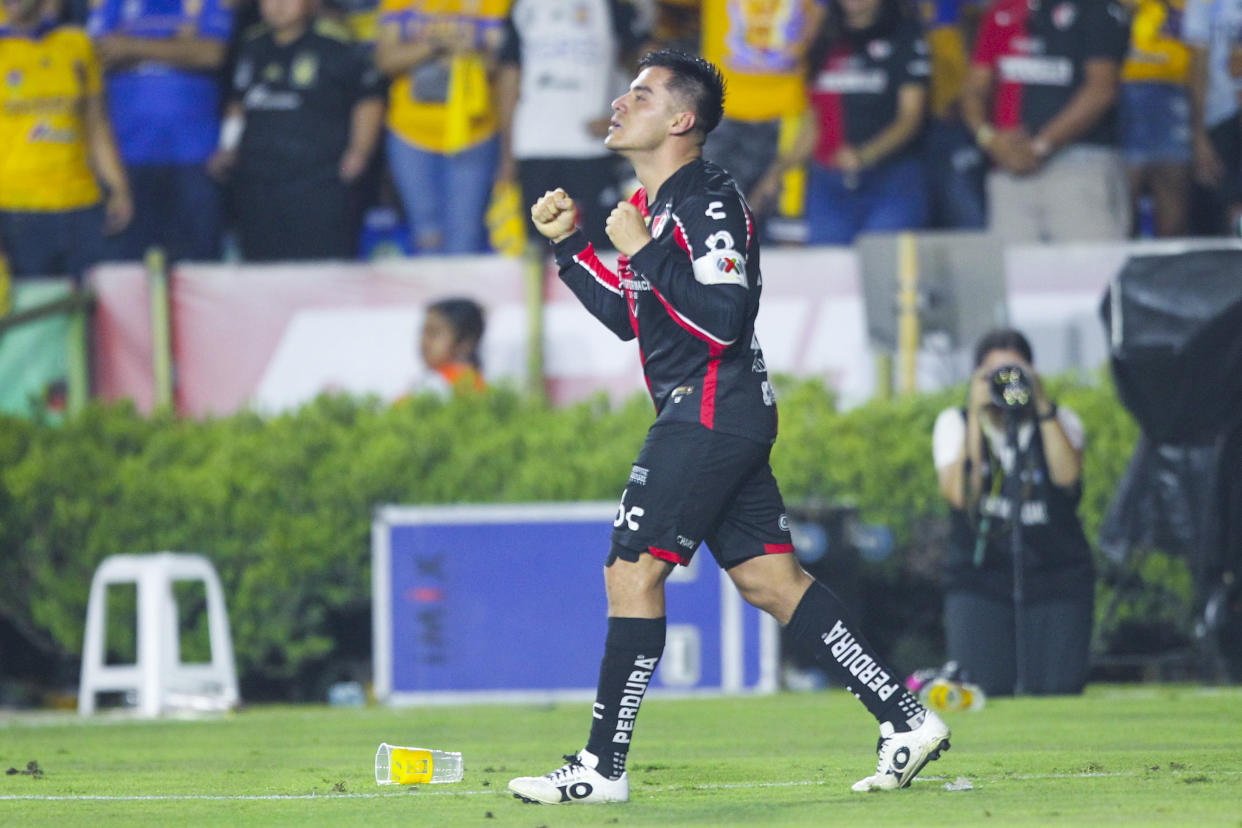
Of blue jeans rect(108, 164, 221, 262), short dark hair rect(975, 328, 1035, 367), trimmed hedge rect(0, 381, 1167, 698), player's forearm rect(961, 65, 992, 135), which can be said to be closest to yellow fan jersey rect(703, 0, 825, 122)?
player's forearm rect(961, 65, 992, 135)

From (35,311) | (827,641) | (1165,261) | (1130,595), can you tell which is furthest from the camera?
(35,311)

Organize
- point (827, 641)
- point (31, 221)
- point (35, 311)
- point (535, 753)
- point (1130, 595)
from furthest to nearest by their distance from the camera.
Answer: point (31, 221)
point (35, 311)
point (1130, 595)
point (535, 753)
point (827, 641)

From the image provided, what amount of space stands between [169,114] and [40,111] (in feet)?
2.65

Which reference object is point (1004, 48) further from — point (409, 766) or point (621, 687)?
point (621, 687)

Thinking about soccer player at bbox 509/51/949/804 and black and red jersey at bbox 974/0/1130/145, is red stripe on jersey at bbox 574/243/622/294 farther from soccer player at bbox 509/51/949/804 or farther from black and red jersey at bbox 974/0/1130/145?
black and red jersey at bbox 974/0/1130/145

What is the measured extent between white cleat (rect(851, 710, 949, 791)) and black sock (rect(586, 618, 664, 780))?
0.67 m

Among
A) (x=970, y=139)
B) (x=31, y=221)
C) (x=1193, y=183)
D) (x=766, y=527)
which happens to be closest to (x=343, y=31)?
(x=31, y=221)

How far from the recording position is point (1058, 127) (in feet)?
41.5

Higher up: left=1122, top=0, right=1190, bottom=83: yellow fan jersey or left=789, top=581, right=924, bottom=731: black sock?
left=1122, top=0, right=1190, bottom=83: yellow fan jersey

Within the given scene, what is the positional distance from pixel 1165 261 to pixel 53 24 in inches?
304

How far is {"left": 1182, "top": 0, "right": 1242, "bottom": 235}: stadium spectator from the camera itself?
41.8ft

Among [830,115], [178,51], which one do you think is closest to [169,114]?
[178,51]

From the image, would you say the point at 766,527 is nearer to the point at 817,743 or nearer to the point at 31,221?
the point at 817,743

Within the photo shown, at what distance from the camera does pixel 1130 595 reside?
10.6m
